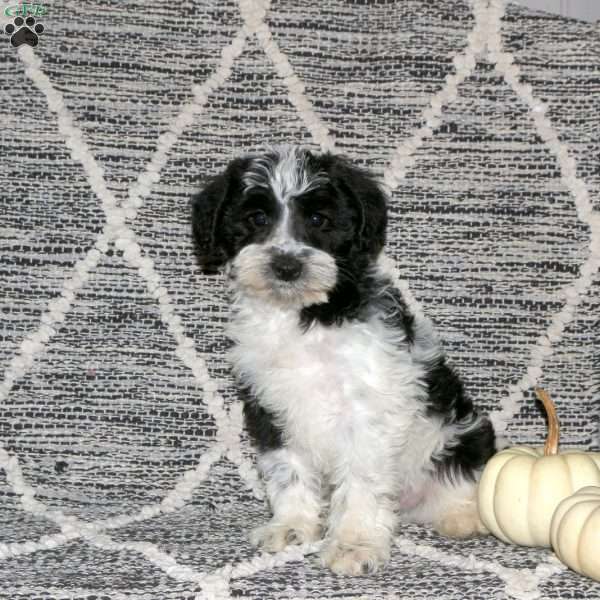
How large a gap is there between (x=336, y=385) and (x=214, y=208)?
0.84 metres

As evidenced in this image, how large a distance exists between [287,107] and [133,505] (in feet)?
6.29

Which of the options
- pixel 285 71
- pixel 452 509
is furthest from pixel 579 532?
pixel 285 71

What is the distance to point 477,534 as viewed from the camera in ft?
11.1

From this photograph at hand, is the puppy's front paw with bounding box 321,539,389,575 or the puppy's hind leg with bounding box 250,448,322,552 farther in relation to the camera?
the puppy's hind leg with bounding box 250,448,322,552

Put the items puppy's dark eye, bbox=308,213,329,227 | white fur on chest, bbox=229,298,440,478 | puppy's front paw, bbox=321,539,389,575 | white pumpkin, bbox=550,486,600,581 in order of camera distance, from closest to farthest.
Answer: white pumpkin, bbox=550,486,600,581 → puppy's front paw, bbox=321,539,389,575 → white fur on chest, bbox=229,298,440,478 → puppy's dark eye, bbox=308,213,329,227

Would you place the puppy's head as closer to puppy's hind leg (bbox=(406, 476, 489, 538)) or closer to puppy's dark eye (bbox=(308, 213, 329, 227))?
puppy's dark eye (bbox=(308, 213, 329, 227))

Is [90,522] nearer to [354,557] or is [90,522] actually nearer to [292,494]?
[292,494]

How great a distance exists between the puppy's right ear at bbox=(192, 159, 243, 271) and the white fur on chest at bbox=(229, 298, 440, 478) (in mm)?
337

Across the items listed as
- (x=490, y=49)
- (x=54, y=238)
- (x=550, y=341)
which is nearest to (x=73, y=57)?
(x=54, y=238)

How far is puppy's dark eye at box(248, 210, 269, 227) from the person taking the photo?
3355 millimetres

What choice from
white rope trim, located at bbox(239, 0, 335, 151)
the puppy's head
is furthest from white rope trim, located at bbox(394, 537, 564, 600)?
white rope trim, located at bbox(239, 0, 335, 151)

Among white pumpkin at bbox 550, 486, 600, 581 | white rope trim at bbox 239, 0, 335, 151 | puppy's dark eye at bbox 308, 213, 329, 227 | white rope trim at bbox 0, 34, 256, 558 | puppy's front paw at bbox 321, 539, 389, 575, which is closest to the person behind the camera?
white pumpkin at bbox 550, 486, 600, 581

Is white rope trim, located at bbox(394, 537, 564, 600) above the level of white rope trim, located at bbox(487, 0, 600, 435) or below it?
below

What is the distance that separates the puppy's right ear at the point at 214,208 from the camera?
3.42 metres
